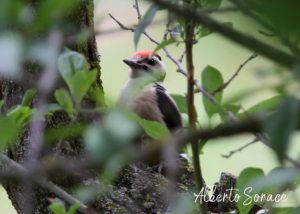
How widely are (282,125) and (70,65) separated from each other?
50cm

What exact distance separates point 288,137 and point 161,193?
1.44m

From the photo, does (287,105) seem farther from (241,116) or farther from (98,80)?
(98,80)

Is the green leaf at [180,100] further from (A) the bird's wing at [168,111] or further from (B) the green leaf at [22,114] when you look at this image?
(A) the bird's wing at [168,111]

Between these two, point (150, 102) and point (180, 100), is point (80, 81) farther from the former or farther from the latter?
point (150, 102)

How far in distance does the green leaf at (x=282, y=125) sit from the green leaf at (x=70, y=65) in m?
0.47

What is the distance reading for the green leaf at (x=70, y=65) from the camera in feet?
2.63

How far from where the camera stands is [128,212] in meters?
1.70

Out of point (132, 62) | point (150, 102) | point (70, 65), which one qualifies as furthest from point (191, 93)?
point (132, 62)

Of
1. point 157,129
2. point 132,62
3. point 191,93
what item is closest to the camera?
point 191,93

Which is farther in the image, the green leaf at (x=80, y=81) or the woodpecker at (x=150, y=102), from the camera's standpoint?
the woodpecker at (x=150, y=102)

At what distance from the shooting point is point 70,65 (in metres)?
0.81

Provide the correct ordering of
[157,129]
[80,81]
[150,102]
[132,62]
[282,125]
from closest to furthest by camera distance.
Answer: [282,125] < [80,81] < [157,129] < [150,102] < [132,62]

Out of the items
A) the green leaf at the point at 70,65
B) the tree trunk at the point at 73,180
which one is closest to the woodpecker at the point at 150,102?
the tree trunk at the point at 73,180

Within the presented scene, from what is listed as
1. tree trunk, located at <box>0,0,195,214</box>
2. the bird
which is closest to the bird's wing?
the bird
